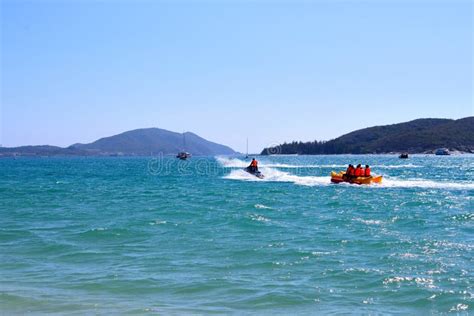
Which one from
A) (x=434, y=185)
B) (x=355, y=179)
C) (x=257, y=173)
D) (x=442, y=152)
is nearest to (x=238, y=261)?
(x=355, y=179)

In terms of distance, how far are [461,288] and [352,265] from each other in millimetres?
2639

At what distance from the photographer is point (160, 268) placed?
12.4 metres

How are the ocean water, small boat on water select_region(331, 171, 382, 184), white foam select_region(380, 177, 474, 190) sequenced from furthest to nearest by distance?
small boat on water select_region(331, 171, 382, 184), white foam select_region(380, 177, 474, 190), the ocean water

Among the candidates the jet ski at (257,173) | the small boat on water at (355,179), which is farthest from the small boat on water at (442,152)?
the small boat on water at (355,179)

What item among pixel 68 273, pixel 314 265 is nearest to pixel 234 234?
pixel 314 265

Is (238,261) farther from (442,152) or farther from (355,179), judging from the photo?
(442,152)

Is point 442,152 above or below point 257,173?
above

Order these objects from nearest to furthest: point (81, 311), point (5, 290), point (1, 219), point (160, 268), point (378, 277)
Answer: point (81, 311)
point (5, 290)
point (378, 277)
point (160, 268)
point (1, 219)

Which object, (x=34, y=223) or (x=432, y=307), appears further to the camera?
(x=34, y=223)

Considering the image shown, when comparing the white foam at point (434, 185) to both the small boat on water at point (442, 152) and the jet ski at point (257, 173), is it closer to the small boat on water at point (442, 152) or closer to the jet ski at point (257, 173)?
the jet ski at point (257, 173)

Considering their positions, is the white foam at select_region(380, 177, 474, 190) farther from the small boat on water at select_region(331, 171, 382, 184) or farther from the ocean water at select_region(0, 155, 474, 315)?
the ocean water at select_region(0, 155, 474, 315)

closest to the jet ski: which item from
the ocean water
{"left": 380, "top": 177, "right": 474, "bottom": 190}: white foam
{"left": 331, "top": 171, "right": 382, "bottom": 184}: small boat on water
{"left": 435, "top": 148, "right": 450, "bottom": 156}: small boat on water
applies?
{"left": 331, "top": 171, "right": 382, "bottom": 184}: small boat on water

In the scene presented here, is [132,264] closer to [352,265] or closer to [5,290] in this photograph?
[5,290]

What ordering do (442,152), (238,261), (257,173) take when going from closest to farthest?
1. (238,261)
2. (257,173)
3. (442,152)
